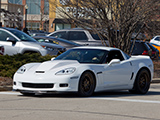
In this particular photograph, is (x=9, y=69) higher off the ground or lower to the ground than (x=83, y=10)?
lower

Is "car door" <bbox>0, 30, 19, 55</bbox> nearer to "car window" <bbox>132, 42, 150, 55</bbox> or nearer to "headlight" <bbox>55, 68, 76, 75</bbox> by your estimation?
"headlight" <bbox>55, 68, 76, 75</bbox>

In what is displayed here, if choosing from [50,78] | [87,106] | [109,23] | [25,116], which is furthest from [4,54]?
[25,116]

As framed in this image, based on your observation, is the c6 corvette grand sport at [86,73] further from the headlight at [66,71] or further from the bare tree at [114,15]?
the bare tree at [114,15]

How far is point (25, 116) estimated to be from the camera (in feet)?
22.9

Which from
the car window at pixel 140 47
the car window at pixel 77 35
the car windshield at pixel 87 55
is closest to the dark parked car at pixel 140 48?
the car window at pixel 140 47

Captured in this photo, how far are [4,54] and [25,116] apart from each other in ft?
32.6

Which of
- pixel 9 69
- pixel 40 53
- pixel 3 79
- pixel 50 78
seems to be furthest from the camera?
pixel 40 53

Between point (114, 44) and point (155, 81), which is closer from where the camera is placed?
point (155, 81)

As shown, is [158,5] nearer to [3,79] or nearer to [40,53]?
[40,53]

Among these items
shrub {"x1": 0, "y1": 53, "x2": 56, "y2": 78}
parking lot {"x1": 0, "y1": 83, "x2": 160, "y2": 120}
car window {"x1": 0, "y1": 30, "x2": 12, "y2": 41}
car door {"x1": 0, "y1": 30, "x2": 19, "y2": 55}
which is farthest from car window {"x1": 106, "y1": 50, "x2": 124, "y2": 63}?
car window {"x1": 0, "y1": 30, "x2": 12, "y2": 41}

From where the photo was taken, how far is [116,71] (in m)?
11.1

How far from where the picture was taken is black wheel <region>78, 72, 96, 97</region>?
9.99 metres

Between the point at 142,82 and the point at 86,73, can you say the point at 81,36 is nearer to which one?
the point at 142,82

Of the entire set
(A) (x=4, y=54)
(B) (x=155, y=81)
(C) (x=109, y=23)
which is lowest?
(B) (x=155, y=81)
